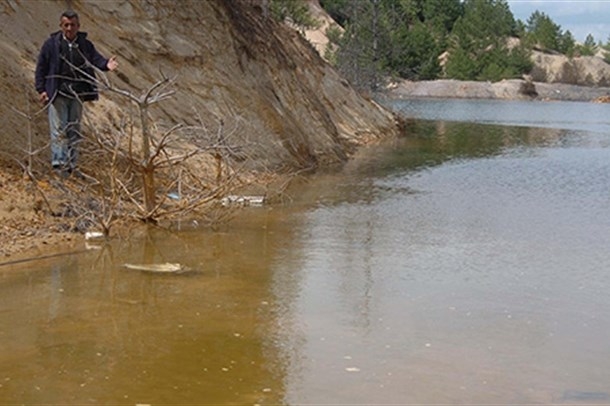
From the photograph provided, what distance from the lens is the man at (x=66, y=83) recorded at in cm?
1107

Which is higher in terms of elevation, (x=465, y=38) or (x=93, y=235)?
(x=465, y=38)

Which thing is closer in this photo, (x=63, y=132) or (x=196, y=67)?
(x=63, y=132)

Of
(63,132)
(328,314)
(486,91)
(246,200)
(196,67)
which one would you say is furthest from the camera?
(486,91)

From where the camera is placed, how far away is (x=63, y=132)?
11039mm

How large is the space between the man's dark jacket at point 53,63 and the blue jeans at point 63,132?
169 millimetres

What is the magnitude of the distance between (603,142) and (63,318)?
2452 cm

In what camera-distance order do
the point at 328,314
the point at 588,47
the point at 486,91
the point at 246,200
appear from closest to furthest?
the point at 328,314
the point at 246,200
the point at 486,91
the point at 588,47

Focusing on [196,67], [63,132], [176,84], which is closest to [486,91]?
[196,67]

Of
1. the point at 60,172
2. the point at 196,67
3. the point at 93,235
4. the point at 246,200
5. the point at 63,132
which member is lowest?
the point at 93,235

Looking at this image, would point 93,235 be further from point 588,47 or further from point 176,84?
point 588,47

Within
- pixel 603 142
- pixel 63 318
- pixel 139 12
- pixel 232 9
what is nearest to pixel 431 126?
pixel 603 142

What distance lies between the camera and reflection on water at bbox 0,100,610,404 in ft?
19.7

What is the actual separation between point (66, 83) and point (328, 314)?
16.5 feet

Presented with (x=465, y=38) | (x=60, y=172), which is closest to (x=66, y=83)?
(x=60, y=172)
